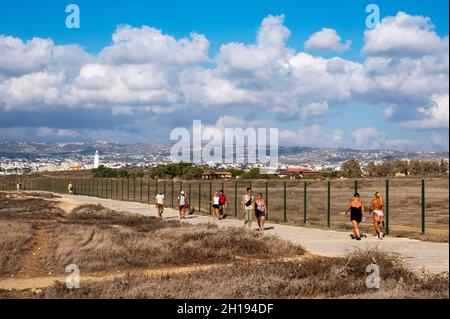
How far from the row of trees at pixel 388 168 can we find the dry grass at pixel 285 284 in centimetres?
7627

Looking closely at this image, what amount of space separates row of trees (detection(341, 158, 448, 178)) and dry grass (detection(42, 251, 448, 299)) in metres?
76.3

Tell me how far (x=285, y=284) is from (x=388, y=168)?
294 ft

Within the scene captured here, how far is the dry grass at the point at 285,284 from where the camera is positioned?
1005cm

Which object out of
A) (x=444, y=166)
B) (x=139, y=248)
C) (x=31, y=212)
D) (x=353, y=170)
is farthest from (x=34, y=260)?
(x=353, y=170)

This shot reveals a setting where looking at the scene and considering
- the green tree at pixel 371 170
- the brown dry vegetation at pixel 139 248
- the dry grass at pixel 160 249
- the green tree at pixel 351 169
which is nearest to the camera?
the brown dry vegetation at pixel 139 248

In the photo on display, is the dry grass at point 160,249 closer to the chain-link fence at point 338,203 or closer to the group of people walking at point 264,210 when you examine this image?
the group of people walking at point 264,210

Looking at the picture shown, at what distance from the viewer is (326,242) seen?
2016cm

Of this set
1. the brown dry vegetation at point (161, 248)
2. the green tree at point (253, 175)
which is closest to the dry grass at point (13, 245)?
the brown dry vegetation at point (161, 248)

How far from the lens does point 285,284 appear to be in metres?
11.0

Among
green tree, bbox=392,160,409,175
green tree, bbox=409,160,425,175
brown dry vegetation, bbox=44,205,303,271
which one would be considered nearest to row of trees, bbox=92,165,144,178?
green tree, bbox=392,160,409,175

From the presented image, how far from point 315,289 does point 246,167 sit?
110642 mm
